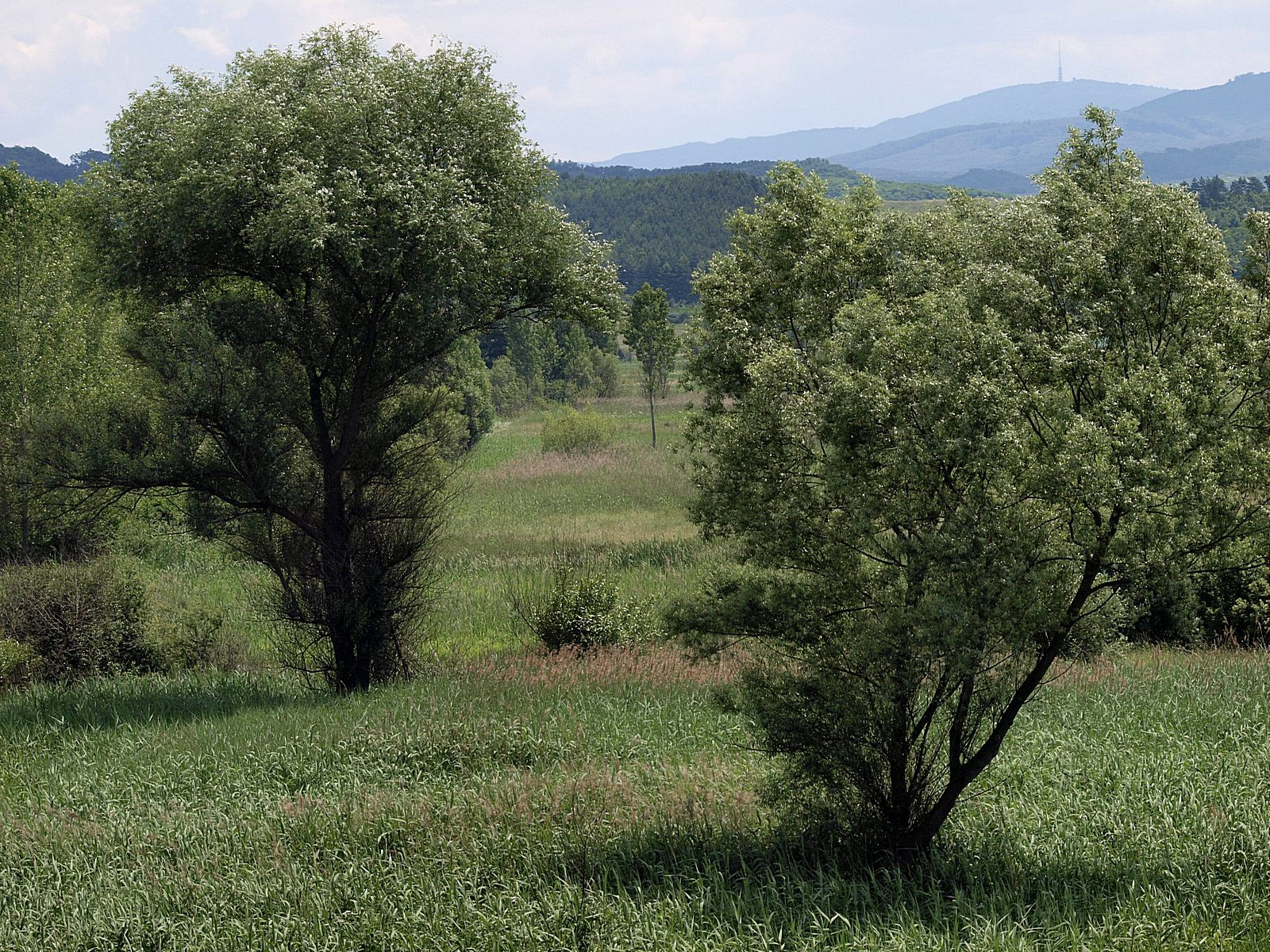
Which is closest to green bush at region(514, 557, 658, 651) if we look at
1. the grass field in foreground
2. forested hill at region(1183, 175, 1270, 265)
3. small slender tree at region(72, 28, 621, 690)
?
small slender tree at region(72, 28, 621, 690)

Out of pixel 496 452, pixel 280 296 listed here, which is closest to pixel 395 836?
pixel 280 296

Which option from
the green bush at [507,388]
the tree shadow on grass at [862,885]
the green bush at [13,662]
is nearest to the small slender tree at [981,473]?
the tree shadow on grass at [862,885]

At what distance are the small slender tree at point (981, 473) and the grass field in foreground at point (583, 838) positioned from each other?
973mm

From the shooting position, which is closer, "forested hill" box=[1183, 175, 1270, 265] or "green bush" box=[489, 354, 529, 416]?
"green bush" box=[489, 354, 529, 416]

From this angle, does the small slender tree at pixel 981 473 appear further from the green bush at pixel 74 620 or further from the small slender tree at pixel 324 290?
the green bush at pixel 74 620

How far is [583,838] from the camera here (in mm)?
8734

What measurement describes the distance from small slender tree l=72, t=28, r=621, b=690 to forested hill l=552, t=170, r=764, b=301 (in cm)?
13596

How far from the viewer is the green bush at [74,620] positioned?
1775cm

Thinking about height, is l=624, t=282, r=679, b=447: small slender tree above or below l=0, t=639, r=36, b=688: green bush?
above

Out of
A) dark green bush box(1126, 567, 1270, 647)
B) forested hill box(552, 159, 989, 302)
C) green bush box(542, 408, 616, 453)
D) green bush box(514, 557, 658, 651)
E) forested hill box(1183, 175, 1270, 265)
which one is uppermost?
forested hill box(552, 159, 989, 302)

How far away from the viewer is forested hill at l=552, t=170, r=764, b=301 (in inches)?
6265

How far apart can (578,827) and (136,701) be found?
A: 919cm

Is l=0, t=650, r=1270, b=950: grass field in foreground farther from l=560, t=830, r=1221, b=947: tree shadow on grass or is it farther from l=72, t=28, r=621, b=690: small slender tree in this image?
l=72, t=28, r=621, b=690: small slender tree

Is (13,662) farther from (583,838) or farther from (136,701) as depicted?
(583,838)
